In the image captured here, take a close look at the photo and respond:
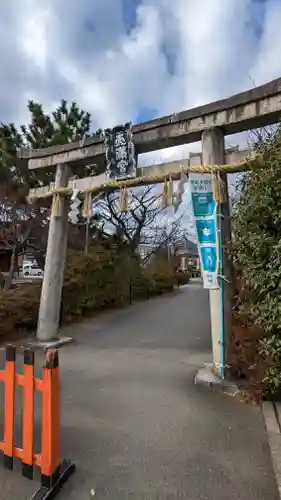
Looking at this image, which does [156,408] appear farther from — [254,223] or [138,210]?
[138,210]

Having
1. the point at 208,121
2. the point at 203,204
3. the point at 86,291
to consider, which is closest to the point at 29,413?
the point at 203,204

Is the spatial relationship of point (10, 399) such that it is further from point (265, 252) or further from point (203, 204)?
point (203, 204)

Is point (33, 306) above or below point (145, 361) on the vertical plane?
above

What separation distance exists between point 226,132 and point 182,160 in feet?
2.23

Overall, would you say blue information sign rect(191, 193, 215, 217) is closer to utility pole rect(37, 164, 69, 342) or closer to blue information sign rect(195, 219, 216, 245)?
blue information sign rect(195, 219, 216, 245)

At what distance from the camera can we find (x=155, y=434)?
3088 millimetres

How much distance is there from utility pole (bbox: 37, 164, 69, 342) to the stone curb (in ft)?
13.1

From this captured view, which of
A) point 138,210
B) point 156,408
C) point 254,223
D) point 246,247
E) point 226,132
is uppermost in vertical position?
point 138,210

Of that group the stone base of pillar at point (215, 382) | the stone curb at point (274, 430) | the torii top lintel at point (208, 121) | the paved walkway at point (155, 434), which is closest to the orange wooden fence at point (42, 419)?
the paved walkway at point (155, 434)

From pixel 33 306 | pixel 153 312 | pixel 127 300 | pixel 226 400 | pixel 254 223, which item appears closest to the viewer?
pixel 254 223

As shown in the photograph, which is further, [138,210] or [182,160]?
[138,210]

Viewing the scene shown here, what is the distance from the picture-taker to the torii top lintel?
405cm

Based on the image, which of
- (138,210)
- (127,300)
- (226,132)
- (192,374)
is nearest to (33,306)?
(192,374)

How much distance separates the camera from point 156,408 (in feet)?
12.1
